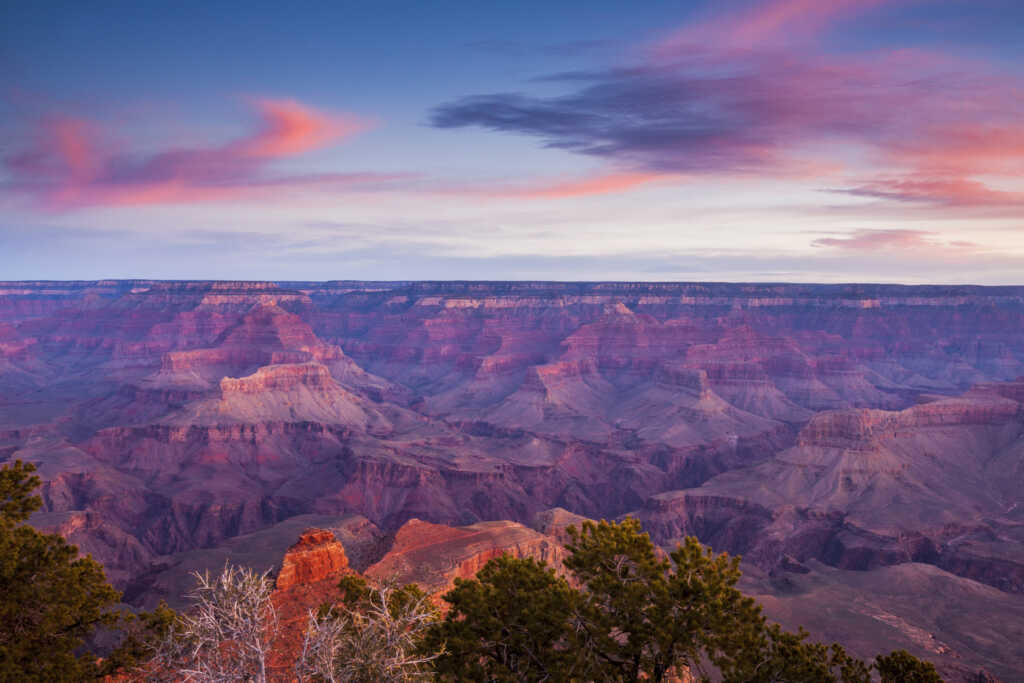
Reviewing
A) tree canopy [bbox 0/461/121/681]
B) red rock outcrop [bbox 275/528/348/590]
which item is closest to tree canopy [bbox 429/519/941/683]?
tree canopy [bbox 0/461/121/681]

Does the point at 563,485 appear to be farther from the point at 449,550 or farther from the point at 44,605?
the point at 44,605

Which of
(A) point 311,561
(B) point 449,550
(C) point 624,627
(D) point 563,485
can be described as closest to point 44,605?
(C) point 624,627

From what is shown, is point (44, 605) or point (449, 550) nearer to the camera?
point (44, 605)

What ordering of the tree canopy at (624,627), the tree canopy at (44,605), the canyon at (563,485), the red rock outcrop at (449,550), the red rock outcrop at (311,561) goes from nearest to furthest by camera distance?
the tree canopy at (624,627), the tree canopy at (44,605), the red rock outcrop at (311,561), the red rock outcrop at (449,550), the canyon at (563,485)

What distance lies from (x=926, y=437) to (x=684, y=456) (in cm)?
4736

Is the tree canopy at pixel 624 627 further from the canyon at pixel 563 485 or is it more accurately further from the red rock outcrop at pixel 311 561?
the canyon at pixel 563 485

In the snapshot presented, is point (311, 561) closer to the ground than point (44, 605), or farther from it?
closer to the ground

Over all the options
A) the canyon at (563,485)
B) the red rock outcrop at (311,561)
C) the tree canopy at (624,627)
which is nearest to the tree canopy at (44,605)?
the tree canopy at (624,627)

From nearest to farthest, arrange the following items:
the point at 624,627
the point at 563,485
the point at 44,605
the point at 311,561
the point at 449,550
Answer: the point at 624,627 → the point at 44,605 → the point at 311,561 → the point at 449,550 → the point at 563,485

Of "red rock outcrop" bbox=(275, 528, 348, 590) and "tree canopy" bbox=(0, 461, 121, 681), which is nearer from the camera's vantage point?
"tree canopy" bbox=(0, 461, 121, 681)

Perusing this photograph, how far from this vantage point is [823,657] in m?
21.4

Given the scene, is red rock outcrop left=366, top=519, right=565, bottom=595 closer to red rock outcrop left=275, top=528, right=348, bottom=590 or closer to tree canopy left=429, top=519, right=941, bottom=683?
red rock outcrop left=275, top=528, right=348, bottom=590

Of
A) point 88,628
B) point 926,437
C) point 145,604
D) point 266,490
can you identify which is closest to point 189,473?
point 266,490

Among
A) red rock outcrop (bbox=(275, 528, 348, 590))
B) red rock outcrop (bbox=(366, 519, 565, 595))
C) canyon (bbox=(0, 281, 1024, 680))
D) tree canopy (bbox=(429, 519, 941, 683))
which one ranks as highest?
A: tree canopy (bbox=(429, 519, 941, 683))
